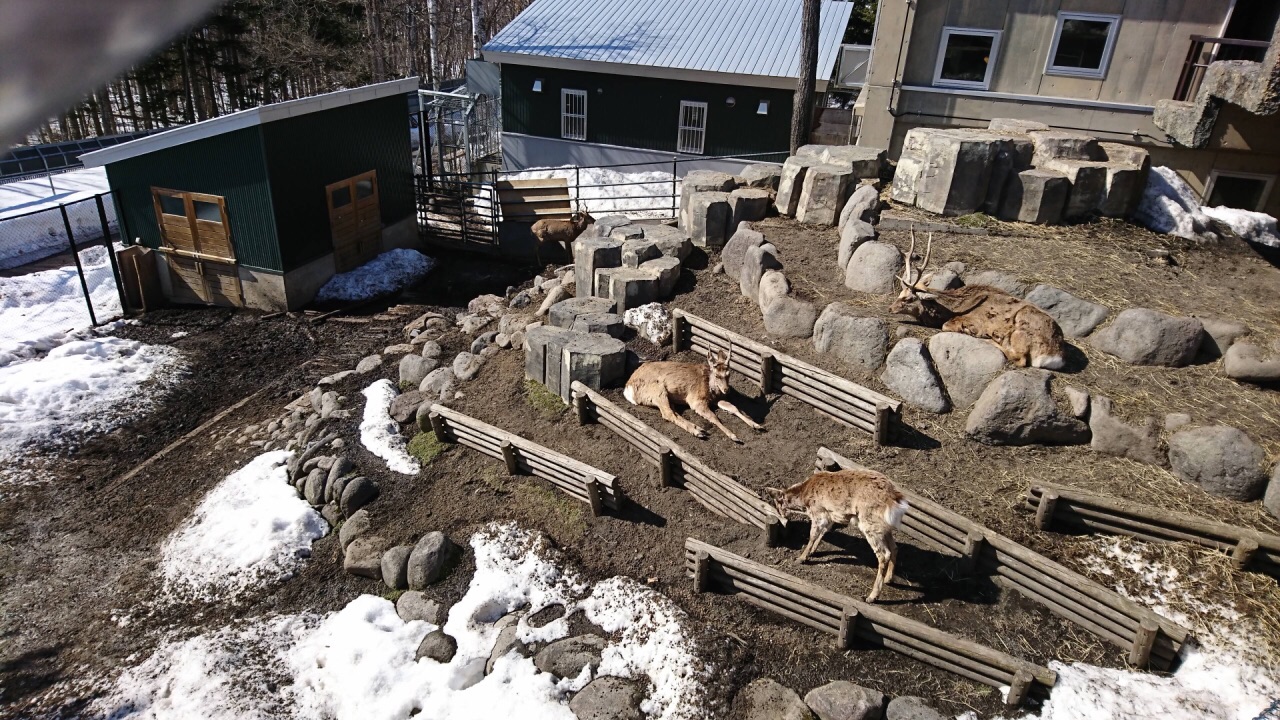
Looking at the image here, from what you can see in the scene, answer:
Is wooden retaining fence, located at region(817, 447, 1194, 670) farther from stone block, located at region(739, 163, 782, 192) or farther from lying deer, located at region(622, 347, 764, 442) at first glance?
stone block, located at region(739, 163, 782, 192)

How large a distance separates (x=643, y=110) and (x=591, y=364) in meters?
15.5

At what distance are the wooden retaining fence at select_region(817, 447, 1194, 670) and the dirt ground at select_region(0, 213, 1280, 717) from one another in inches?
6.0

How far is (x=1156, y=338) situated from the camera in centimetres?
895

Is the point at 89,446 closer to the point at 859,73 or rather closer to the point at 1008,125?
the point at 1008,125

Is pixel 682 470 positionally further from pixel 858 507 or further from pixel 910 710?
pixel 910 710

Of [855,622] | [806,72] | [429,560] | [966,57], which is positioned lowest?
[429,560]

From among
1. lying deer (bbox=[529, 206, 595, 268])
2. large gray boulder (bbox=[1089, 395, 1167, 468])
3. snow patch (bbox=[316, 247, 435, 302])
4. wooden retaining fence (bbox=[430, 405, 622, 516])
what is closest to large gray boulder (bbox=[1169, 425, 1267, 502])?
large gray boulder (bbox=[1089, 395, 1167, 468])

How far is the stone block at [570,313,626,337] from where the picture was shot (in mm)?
10969

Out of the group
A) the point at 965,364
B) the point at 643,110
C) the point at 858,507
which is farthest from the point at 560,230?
the point at 858,507

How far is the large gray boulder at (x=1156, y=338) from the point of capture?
8922mm

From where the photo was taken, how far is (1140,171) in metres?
12.5

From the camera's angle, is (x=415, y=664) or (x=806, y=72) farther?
(x=806, y=72)

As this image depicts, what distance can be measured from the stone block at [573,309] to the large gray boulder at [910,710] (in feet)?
21.6

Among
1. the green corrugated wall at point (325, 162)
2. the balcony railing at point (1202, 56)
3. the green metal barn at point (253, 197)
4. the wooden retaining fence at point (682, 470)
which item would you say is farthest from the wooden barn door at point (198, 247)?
the balcony railing at point (1202, 56)
